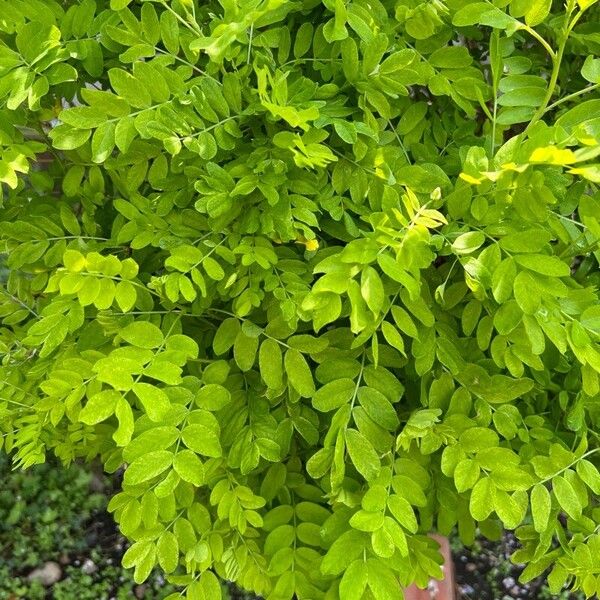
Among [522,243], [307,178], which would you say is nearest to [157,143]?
[307,178]

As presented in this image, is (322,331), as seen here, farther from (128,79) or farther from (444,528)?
(128,79)

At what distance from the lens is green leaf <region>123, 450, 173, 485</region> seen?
2.56ft

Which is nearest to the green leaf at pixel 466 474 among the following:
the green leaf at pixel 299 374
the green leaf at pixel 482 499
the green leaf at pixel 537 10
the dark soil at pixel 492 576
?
the green leaf at pixel 482 499

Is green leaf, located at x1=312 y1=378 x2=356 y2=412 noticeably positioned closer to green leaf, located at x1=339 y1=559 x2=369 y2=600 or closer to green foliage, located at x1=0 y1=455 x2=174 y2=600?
green leaf, located at x1=339 y1=559 x2=369 y2=600

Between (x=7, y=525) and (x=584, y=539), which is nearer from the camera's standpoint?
(x=584, y=539)

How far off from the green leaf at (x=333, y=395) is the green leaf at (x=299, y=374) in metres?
0.01

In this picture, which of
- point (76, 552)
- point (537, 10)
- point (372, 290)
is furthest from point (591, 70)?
point (76, 552)

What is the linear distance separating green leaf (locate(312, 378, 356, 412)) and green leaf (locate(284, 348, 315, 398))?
0.01 metres

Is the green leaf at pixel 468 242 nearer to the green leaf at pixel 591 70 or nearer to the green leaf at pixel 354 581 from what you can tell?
the green leaf at pixel 591 70

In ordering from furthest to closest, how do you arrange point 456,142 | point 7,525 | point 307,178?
point 7,525 → point 456,142 → point 307,178

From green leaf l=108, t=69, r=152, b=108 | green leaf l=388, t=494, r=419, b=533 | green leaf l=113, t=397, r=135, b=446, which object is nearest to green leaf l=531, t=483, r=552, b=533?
green leaf l=388, t=494, r=419, b=533

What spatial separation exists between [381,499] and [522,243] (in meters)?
0.36

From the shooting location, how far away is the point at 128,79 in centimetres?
81

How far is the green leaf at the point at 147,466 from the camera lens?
0.78m
